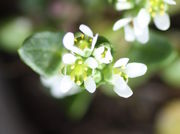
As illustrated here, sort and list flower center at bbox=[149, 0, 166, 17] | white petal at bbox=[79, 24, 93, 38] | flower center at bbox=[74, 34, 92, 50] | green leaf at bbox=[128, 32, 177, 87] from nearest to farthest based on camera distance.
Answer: white petal at bbox=[79, 24, 93, 38] → flower center at bbox=[74, 34, 92, 50] → flower center at bbox=[149, 0, 166, 17] → green leaf at bbox=[128, 32, 177, 87]

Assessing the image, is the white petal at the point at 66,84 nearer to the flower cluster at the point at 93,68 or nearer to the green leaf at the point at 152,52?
the flower cluster at the point at 93,68

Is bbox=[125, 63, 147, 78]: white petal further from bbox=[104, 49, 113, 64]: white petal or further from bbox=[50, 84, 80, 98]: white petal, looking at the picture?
bbox=[50, 84, 80, 98]: white petal

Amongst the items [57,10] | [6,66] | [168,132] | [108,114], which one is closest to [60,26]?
[57,10]

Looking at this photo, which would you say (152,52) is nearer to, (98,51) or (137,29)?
(137,29)

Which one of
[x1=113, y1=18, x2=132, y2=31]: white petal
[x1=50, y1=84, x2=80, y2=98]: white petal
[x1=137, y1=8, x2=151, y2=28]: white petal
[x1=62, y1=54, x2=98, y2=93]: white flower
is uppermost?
[x1=137, y1=8, x2=151, y2=28]: white petal

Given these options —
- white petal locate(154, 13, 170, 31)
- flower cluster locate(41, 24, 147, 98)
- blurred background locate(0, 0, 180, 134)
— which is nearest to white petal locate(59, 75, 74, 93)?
flower cluster locate(41, 24, 147, 98)

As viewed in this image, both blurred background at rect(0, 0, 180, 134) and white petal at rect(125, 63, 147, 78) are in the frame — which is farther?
blurred background at rect(0, 0, 180, 134)

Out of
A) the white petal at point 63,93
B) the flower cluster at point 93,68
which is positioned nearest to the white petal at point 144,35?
the flower cluster at point 93,68
